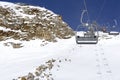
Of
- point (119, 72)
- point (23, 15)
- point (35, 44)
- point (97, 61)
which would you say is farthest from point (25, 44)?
point (119, 72)

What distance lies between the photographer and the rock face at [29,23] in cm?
5429

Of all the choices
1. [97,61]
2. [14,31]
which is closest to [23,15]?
[14,31]

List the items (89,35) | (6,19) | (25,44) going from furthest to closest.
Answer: (6,19) → (25,44) → (89,35)

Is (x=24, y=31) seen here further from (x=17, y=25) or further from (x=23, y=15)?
(x=23, y=15)

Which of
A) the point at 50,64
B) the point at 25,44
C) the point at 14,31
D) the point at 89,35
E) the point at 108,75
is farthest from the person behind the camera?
the point at 14,31

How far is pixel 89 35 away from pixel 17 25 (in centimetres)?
3026

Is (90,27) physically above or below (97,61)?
above

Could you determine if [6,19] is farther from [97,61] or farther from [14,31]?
[97,61]

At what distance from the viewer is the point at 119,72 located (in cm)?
2419

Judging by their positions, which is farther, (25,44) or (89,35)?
(25,44)

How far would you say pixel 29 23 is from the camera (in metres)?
60.8

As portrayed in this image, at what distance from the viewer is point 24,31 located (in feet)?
187

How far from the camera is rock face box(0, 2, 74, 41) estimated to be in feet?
178

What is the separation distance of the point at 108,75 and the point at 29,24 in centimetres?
3870
